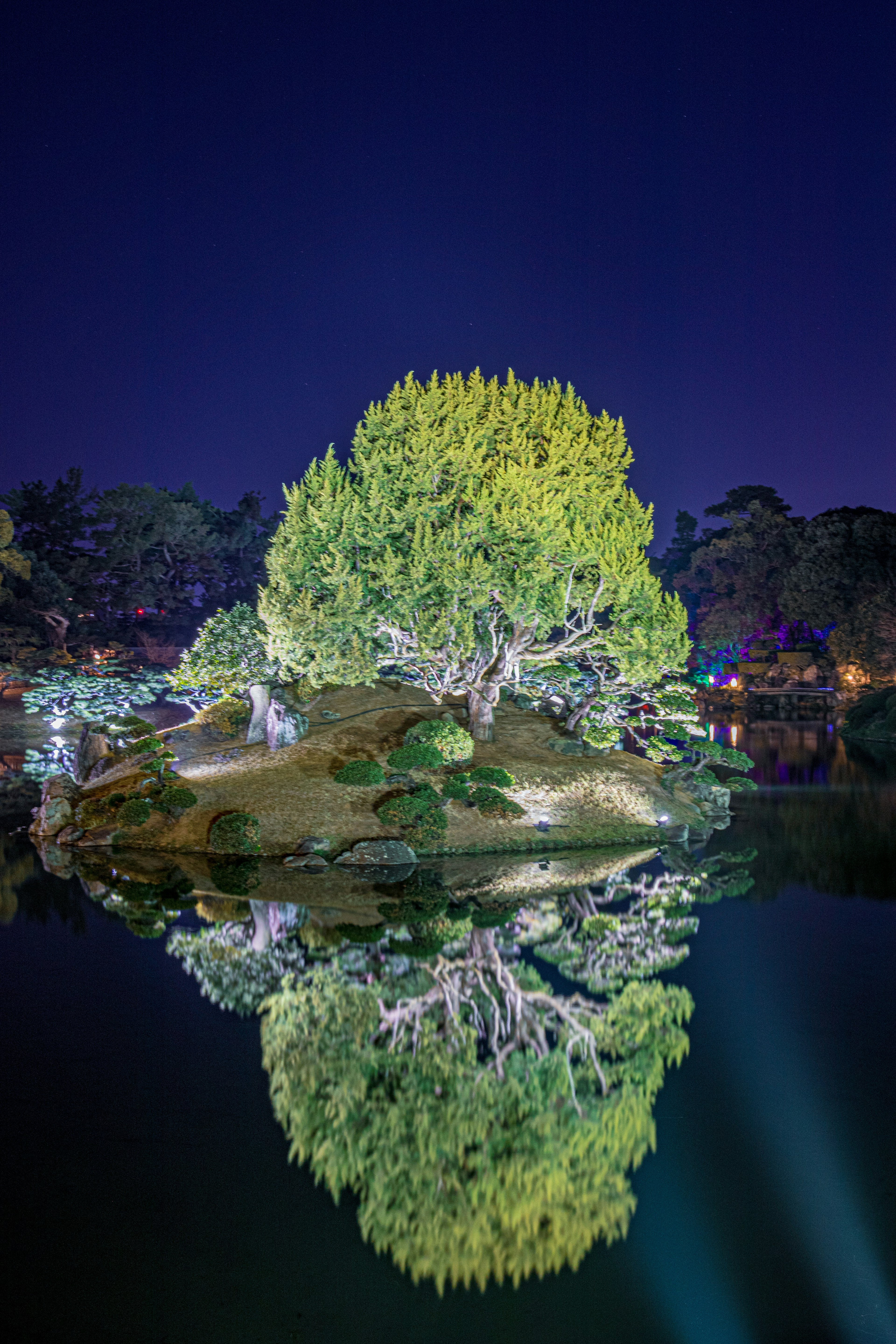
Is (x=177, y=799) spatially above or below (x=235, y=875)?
Answer: above

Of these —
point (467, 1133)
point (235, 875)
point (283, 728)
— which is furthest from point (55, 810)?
point (467, 1133)

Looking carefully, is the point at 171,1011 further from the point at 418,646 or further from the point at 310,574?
the point at 310,574

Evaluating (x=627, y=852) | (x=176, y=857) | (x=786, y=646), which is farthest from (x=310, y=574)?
(x=786, y=646)

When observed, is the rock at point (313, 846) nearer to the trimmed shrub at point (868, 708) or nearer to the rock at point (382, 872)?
the rock at point (382, 872)

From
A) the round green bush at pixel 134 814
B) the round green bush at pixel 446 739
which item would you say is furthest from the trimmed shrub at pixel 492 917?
the round green bush at pixel 134 814

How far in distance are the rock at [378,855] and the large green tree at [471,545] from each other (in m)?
6.15

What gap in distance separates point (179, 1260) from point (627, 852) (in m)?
14.8

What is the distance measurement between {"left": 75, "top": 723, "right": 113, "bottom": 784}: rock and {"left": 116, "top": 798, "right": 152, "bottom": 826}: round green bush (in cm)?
702

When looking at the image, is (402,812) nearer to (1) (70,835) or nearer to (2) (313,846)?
(2) (313,846)

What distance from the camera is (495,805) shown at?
20438mm

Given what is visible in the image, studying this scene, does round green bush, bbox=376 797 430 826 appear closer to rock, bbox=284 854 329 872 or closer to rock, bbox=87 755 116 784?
rock, bbox=284 854 329 872

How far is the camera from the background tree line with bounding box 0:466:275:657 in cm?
5109

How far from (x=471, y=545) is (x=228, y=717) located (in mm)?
11797

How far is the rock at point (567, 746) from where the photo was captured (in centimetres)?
2414
